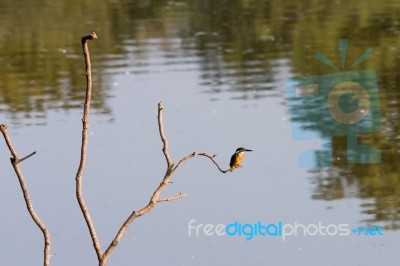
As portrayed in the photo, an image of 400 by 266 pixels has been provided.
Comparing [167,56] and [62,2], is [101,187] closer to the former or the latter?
[167,56]

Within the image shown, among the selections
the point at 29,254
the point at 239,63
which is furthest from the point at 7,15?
the point at 29,254

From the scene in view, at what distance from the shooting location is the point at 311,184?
296 inches

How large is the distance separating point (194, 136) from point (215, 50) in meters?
5.51

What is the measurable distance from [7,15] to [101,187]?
1200 centimetres
